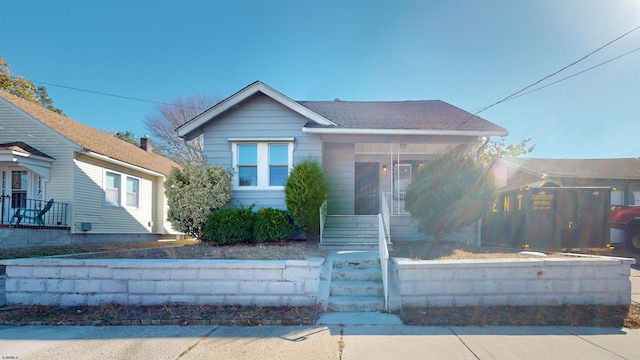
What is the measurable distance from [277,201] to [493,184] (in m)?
5.58

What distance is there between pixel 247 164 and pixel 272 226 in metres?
2.27

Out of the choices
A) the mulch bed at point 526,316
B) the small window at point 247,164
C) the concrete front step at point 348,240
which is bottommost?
the mulch bed at point 526,316

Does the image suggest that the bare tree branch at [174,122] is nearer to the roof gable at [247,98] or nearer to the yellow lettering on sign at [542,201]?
the roof gable at [247,98]

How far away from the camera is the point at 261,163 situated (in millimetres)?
9156

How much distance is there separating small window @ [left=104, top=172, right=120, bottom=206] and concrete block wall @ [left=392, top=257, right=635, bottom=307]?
12.3 meters

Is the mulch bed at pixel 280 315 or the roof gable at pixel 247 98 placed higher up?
the roof gable at pixel 247 98

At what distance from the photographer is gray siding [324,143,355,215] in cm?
1027

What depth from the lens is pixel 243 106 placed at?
9.22 metres

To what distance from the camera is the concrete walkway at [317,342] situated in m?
3.46

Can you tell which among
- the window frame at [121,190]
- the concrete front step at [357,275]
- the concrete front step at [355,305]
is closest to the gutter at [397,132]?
the concrete front step at [357,275]

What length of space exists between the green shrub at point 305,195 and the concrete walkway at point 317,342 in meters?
→ 3.87

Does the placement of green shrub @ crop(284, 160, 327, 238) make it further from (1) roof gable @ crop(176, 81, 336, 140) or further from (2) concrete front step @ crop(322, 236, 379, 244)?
(1) roof gable @ crop(176, 81, 336, 140)

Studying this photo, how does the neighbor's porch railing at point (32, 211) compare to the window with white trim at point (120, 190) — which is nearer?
the neighbor's porch railing at point (32, 211)

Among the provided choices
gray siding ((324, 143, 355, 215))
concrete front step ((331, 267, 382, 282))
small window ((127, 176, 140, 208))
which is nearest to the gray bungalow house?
gray siding ((324, 143, 355, 215))
